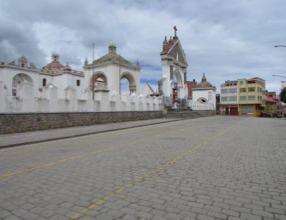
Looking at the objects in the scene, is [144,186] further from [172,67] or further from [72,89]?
[172,67]

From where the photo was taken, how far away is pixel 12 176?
5.14 metres

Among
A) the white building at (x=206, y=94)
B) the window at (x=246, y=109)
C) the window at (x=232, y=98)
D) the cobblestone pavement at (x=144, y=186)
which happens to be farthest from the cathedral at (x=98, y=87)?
the window at (x=246, y=109)

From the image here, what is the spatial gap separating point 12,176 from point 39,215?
7.85ft

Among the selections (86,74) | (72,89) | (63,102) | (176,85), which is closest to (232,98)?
(176,85)

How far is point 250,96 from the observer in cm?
6844

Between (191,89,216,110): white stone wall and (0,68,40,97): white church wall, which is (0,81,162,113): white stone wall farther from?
(191,89,216,110): white stone wall

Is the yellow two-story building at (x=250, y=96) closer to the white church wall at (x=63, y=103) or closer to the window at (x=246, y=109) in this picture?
the window at (x=246, y=109)

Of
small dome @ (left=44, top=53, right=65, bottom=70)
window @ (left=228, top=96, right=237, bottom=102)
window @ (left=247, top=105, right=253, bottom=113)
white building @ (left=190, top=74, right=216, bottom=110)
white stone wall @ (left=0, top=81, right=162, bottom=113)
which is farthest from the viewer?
window @ (left=228, top=96, right=237, bottom=102)

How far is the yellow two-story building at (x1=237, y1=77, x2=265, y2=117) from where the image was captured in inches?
2672

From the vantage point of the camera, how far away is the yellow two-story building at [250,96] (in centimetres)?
6788

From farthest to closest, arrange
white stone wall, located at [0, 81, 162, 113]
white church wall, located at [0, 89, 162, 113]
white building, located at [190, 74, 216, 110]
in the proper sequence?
white building, located at [190, 74, 216, 110] < white church wall, located at [0, 89, 162, 113] < white stone wall, located at [0, 81, 162, 113]

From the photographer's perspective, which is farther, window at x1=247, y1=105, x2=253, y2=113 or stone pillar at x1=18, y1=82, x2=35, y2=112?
window at x1=247, y1=105, x2=253, y2=113

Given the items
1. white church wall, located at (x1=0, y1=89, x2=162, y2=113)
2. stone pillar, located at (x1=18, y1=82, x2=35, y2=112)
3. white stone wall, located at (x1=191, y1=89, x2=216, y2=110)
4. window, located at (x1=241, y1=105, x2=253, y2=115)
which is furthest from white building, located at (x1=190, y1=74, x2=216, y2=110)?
stone pillar, located at (x1=18, y1=82, x2=35, y2=112)

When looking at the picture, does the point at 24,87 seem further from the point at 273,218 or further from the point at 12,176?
the point at 273,218
